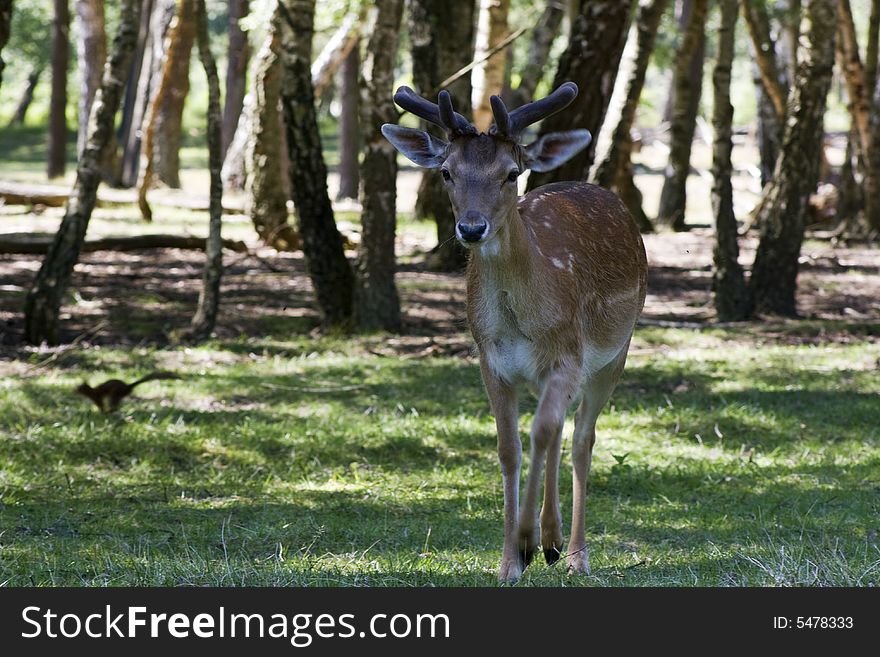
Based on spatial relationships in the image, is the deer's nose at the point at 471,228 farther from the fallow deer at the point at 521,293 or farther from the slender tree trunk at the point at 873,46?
the slender tree trunk at the point at 873,46

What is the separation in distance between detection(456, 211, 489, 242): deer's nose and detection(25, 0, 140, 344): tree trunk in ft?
20.7

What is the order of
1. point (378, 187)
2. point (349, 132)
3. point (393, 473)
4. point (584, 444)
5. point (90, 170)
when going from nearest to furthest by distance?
point (584, 444) < point (393, 473) < point (90, 170) < point (378, 187) < point (349, 132)

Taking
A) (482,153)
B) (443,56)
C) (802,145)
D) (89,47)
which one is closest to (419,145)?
(482,153)

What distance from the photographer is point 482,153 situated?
6.02 metres

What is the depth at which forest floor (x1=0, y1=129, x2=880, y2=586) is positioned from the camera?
6301mm

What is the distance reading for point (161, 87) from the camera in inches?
679

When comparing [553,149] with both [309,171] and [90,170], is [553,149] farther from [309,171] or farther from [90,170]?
[309,171]

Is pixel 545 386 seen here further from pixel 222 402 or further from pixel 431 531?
pixel 222 402

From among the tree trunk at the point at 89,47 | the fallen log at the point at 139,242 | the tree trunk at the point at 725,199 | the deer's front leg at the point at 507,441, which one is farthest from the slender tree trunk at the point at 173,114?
the deer's front leg at the point at 507,441

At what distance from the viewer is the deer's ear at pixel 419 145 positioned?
21.0 ft

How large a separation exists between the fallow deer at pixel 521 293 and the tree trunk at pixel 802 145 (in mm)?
7099

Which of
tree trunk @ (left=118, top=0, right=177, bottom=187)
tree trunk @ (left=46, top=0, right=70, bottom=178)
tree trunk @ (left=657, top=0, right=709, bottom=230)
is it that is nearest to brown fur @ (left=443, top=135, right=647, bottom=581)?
tree trunk @ (left=657, top=0, right=709, bottom=230)

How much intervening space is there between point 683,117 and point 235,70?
10.8 m

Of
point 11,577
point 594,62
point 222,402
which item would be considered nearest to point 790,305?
point 594,62
